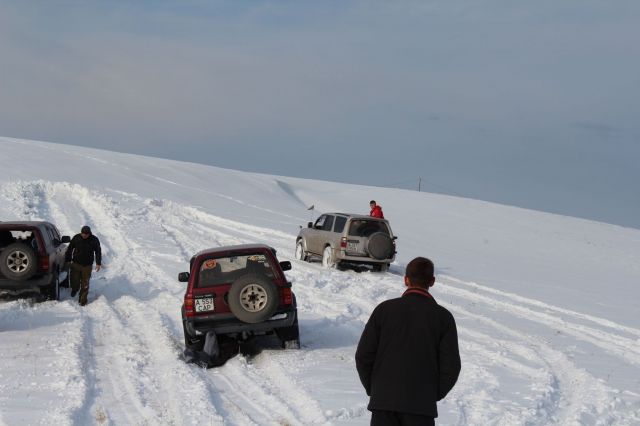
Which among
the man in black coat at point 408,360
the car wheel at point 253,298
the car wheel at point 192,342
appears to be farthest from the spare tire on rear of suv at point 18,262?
the man in black coat at point 408,360

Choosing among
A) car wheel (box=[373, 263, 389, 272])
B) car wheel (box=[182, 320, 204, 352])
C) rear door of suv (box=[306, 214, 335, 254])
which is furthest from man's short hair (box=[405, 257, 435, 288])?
rear door of suv (box=[306, 214, 335, 254])

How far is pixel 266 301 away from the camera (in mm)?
11086

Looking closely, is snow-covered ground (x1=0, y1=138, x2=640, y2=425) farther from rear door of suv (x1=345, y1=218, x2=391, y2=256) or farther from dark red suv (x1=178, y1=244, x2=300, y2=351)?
rear door of suv (x1=345, y1=218, x2=391, y2=256)

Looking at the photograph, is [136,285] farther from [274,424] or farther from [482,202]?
[482,202]

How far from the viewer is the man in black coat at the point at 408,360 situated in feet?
16.2

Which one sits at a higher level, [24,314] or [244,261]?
[244,261]

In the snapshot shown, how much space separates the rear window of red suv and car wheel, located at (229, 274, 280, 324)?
0.39 m

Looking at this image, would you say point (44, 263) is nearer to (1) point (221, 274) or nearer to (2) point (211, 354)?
(1) point (221, 274)

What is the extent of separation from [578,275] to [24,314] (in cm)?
1936

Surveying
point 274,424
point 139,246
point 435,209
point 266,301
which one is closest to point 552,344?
point 266,301

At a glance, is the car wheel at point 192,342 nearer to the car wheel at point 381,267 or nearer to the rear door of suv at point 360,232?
the rear door of suv at point 360,232

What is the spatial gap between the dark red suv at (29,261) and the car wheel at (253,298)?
5.58 m

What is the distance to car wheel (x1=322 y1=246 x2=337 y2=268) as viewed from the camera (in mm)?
21906

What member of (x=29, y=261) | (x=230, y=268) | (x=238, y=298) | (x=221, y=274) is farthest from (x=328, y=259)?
(x=238, y=298)
